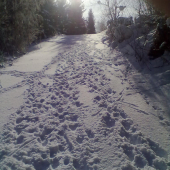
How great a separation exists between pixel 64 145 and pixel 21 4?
809 cm

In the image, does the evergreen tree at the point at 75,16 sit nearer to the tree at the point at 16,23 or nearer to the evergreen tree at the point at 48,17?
the evergreen tree at the point at 48,17

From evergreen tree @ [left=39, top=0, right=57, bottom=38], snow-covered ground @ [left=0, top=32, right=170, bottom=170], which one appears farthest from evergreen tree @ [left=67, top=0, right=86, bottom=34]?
snow-covered ground @ [left=0, top=32, right=170, bottom=170]

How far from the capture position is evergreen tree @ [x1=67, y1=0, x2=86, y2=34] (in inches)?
959

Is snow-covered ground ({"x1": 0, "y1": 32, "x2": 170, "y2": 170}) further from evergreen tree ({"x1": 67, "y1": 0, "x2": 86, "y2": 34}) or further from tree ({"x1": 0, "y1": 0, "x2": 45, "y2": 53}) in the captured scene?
evergreen tree ({"x1": 67, "y1": 0, "x2": 86, "y2": 34})

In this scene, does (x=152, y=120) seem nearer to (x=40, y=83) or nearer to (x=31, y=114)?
(x=31, y=114)

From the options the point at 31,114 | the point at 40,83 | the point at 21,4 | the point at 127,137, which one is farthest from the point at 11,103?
the point at 21,4

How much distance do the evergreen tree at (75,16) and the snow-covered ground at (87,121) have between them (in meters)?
21.5

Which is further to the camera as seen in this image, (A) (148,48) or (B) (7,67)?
(B) (7,67)

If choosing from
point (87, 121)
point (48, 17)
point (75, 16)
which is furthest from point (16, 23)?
point (75, 16)

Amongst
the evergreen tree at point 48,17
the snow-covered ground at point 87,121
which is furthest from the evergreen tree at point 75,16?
the snow-covered ground at point 87,121

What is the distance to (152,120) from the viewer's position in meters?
2.63

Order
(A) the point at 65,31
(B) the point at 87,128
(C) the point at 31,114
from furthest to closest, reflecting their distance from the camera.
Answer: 1. (A) the point at 65,31
2. (C) the point at 31,114
3. (B) the point at 87,128

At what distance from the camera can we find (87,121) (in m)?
2.73

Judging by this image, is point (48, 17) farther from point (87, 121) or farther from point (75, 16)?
point (87, 121)
